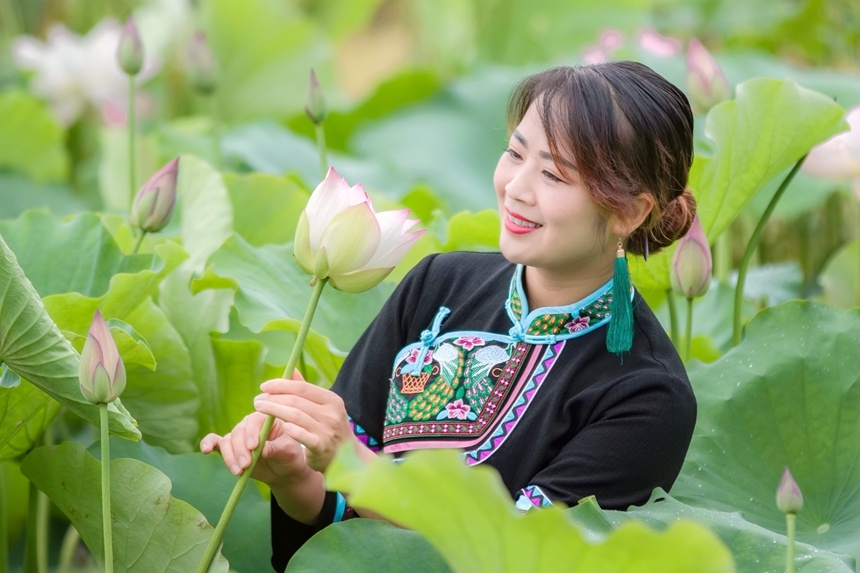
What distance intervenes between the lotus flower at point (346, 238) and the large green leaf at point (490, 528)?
201 millimetres

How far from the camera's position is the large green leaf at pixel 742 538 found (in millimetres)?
856

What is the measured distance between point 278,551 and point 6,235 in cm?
48

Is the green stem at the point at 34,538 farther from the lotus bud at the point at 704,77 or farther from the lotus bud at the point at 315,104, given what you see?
the lotus bud at the point at 704,77

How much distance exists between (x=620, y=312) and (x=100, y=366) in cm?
41

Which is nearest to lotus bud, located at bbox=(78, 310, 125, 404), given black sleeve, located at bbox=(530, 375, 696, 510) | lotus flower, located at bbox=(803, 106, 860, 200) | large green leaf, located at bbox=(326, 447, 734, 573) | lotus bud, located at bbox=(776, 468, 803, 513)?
large green leaf, located at bbox=(326, 447, 734, 573)

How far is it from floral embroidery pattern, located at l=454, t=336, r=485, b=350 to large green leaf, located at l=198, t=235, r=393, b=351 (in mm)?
205

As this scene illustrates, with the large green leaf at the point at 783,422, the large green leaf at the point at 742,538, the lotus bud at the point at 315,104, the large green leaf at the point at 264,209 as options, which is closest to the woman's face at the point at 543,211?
the large green leaf at the point at 742,538

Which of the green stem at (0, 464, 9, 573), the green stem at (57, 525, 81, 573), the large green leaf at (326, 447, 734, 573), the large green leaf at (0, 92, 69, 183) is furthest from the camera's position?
the large green leaf at (0, 92, 69, 183)

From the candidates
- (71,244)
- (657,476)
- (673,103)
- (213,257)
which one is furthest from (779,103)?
(71,244)

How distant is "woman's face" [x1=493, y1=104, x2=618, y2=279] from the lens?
0.88 metres

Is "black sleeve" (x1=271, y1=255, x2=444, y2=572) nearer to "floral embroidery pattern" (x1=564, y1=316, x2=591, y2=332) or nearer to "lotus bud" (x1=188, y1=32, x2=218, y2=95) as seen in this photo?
"floral embroidery pattern" (x1=564, y1=316, x2=591, y2=332)

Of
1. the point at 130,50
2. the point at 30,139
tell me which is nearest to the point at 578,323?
the point at 130,50

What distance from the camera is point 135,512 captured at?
98 centimetres

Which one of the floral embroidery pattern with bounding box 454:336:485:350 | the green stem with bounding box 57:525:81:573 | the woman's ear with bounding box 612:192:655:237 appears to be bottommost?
the green stem with bounding box 57:525:81:573
